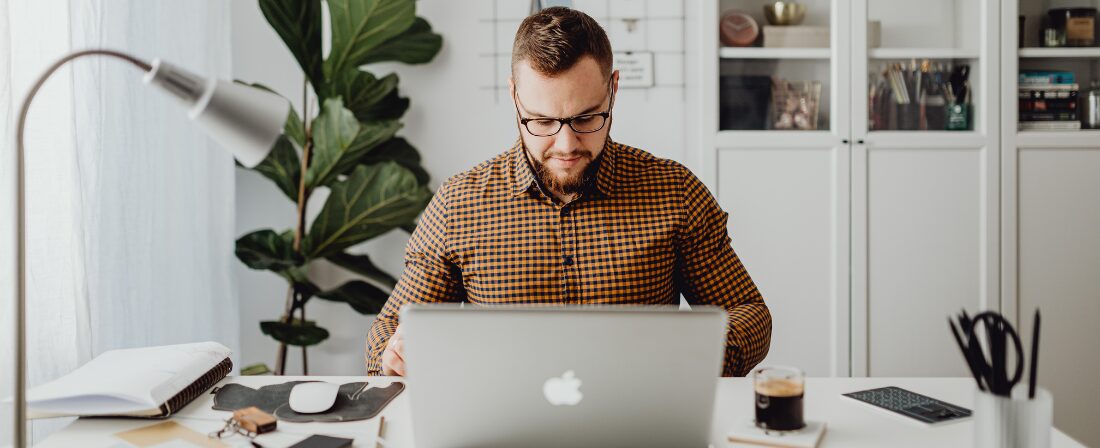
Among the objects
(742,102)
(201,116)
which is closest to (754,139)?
(742,102)

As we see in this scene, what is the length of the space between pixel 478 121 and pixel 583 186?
4.34ft

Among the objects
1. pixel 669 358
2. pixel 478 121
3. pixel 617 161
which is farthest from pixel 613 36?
pixel 669 358

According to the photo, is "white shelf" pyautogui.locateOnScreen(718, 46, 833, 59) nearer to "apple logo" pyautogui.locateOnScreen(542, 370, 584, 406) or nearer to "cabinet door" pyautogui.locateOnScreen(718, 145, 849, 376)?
"cabinet door" pyautogui.locateOnScreen(718, 145, 849, 376)

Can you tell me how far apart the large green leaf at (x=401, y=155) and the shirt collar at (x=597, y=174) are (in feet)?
3.68

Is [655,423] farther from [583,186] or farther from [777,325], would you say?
[777,325]

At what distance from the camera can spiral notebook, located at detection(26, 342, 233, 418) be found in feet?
3.89

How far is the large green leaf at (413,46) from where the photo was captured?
2615 millimetres

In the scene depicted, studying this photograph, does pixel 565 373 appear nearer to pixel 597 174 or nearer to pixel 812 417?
pixel 812 417

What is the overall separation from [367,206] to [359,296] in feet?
1.00

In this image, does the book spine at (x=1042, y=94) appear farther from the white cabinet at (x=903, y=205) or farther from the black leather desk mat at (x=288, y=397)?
the black leather desk mat at (x=288, y=397)

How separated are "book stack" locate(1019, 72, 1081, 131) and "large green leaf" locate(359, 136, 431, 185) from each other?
187 centimetres

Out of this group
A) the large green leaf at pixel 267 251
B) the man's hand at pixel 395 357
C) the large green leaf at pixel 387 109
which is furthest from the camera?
the large green leaf at pixel 387 109

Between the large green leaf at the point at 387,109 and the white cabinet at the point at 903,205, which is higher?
the large green leaf at the point at 387,109

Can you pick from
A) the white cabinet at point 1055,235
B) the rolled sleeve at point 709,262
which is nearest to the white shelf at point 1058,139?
the white cabinet at point 1055,235
